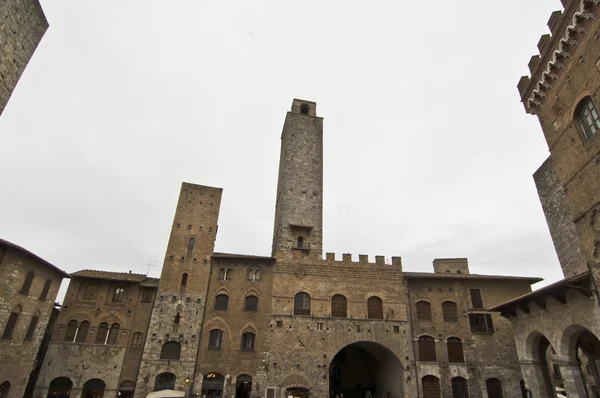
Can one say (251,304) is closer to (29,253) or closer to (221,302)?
(221,302)

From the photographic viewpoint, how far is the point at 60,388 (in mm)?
21219

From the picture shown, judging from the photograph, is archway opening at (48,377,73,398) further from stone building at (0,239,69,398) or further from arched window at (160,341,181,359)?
arched window at (160,341,181,359)

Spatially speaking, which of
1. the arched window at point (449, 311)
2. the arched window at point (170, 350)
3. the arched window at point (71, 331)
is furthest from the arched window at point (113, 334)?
the arched window at point (449, 311)

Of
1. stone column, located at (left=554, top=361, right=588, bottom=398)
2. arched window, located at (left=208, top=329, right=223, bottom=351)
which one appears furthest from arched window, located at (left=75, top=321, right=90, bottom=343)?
stone column, located at (left=554, top=361, right=588, bottom=398)

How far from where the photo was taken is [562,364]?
13969mm

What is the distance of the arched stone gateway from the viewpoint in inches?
1003

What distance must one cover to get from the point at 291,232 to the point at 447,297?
40.4 ft

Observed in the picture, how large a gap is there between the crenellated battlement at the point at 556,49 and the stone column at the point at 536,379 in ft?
38.7

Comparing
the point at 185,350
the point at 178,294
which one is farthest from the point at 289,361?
the point at 178,294

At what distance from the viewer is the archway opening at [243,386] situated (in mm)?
21906

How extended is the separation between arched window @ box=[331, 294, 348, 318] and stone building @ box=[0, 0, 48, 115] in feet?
68.9

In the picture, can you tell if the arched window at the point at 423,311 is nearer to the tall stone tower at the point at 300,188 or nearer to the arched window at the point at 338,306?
the arched window at the point at 338,306

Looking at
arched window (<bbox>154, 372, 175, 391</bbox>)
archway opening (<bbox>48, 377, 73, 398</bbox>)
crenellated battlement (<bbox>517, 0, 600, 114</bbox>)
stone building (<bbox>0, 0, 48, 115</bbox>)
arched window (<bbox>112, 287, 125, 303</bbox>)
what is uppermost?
crenellated battlement (<bbox>517, 0, 600, 114</bbox>)

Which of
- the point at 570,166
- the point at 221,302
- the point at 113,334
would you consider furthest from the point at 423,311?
the point at 113,334
